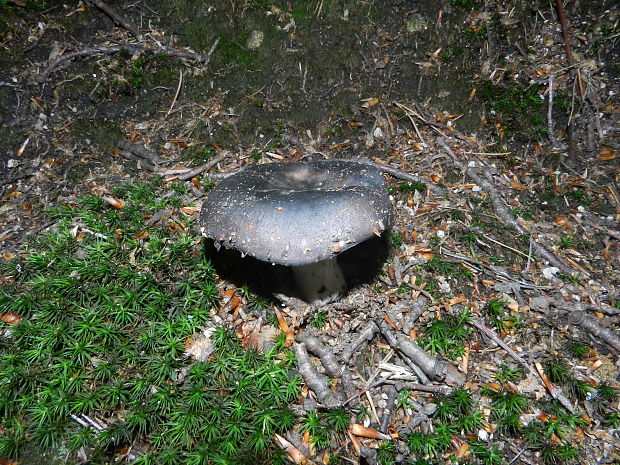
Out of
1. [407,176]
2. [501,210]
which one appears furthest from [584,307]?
[407,176]

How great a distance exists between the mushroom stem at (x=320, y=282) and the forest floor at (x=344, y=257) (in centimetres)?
13

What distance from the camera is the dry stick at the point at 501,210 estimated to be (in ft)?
12.5

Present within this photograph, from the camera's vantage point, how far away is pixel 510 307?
3.49 metres

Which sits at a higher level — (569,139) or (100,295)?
(569,139)

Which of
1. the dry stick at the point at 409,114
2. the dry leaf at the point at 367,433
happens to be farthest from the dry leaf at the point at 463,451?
the dry stick at the point at 409,114

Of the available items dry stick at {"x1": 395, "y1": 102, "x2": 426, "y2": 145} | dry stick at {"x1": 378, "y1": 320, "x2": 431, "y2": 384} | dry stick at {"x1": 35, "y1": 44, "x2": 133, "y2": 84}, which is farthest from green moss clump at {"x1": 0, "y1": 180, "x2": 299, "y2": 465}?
dry stick at {"x1": 395, "y1": 102, "x2": 426, "y2": 145}

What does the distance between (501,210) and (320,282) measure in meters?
2.24

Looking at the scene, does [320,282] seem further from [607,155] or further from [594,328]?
[607,155]

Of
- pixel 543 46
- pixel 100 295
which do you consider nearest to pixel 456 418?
pixel 100 295

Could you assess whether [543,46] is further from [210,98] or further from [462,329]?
[210,98]

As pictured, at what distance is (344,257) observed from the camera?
4.05m

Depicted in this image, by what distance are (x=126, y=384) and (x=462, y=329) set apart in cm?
289

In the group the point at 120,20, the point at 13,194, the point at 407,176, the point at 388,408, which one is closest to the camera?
the point at 388,408

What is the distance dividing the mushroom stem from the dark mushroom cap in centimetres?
83
